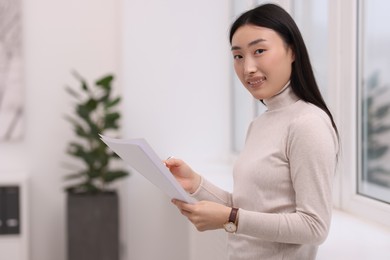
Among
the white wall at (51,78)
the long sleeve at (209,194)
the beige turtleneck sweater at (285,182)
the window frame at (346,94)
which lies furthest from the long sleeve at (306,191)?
the white wall at (51,78)

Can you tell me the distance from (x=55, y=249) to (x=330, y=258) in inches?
116

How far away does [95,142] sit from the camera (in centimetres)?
380

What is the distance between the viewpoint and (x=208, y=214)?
1.34 m

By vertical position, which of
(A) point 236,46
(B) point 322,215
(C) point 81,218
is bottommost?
(C) point 81,218

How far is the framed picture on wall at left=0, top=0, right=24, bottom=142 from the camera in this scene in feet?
13.0

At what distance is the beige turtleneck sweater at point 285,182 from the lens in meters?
1.26

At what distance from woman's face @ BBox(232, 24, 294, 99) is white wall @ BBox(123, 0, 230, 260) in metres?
2.42

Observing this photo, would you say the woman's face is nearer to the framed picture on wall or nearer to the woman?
the woman

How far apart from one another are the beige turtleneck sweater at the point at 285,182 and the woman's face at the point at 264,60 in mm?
45

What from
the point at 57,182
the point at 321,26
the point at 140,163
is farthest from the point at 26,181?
the point at 140,163

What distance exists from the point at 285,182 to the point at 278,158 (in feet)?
0.19

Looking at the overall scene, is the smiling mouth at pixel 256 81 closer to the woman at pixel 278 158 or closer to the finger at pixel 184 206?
the woman at pixel 278 158

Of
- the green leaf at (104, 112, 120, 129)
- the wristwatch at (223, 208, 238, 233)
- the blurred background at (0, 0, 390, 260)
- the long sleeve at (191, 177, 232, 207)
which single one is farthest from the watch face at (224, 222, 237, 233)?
the green leaf at (104, 112, 120, 129)

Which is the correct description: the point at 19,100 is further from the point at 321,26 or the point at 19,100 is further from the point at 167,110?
the point at 321,26
